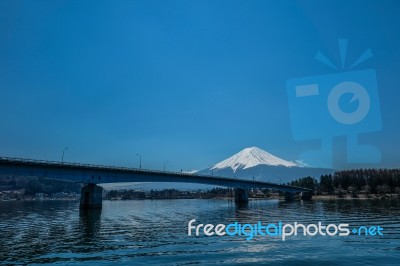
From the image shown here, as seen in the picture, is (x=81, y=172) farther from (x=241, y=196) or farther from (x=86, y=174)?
(x=241, y=196)

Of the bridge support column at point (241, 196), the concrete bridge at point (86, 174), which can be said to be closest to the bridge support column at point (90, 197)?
the concrete bridge at point (86, 174)

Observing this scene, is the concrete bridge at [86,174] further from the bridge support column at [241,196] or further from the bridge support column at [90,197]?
the bridge support column at [241,196]

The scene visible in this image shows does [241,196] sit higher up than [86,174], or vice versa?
[86,174]

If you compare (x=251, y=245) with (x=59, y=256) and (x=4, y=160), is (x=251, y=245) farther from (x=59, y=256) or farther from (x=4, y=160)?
(x=4, y=160)

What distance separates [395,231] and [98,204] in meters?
72.2

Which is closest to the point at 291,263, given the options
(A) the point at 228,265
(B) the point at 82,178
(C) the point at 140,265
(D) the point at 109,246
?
(A) the point at 228,265

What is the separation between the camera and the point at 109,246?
24.8m

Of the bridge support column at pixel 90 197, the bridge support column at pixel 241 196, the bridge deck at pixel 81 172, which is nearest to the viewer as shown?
the bridge deck at pixel 81 172

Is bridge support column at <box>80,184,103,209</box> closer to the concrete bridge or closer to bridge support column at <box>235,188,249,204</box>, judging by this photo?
the concrete bridge

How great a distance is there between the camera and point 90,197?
276 ft

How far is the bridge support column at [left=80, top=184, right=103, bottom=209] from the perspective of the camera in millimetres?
84000

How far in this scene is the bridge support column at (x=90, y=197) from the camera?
8400 centimetres

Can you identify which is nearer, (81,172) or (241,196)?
(81,172)

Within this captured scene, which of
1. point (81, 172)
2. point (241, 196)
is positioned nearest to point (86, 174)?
point (81, 172)
